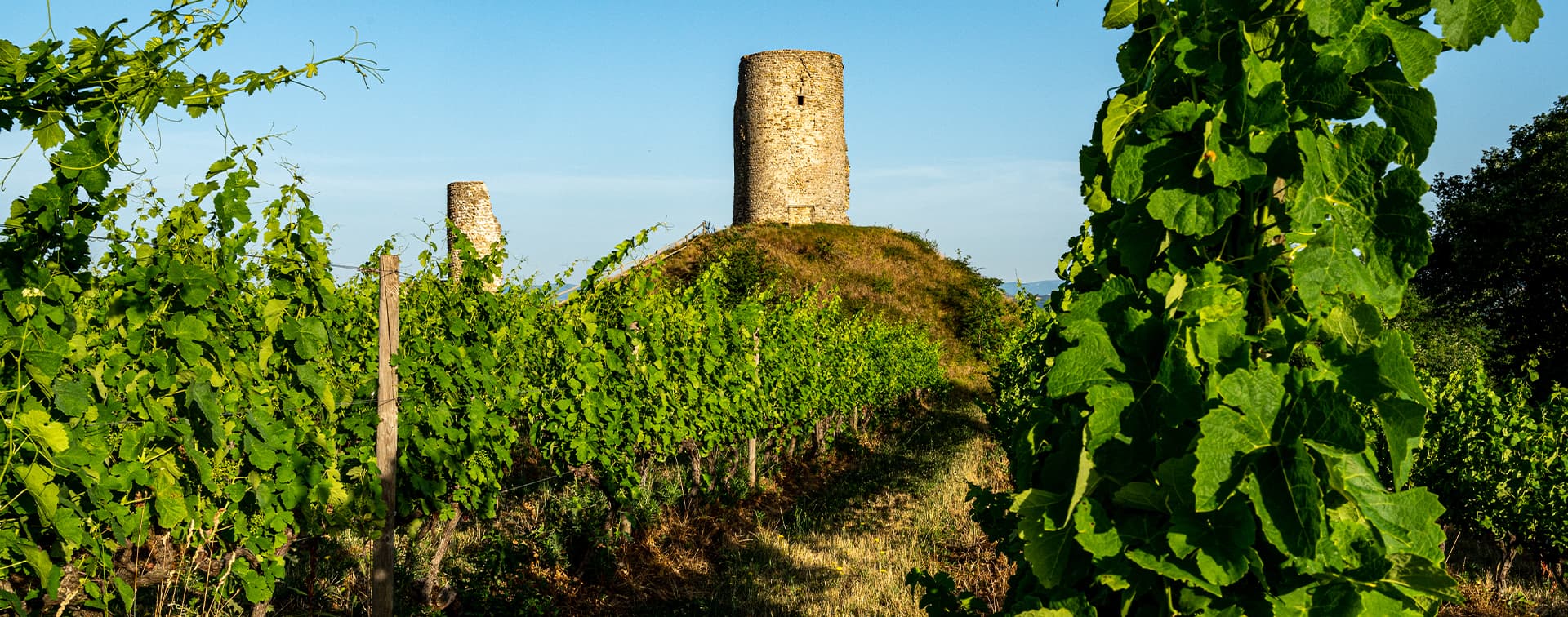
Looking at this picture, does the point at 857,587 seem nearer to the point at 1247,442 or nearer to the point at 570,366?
the point at 570,366

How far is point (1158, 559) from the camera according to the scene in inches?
63.6

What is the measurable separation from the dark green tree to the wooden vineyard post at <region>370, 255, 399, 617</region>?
16.8m

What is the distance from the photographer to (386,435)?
13.9 ft

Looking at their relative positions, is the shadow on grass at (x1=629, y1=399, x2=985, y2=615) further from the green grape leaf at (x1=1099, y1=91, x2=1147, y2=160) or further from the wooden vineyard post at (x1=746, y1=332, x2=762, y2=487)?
the green grape leaf at (x1=1099, y1=91, x2=1147, y2=160)

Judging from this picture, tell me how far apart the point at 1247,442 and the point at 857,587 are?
164 inches

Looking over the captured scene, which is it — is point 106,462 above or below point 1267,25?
below

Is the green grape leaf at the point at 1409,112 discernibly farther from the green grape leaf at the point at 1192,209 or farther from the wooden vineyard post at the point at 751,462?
the wooden vineyard post at the point at 751,462

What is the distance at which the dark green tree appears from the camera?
16453 millimetres

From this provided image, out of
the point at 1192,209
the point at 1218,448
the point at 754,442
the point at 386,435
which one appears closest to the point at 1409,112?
the point at 1192,209

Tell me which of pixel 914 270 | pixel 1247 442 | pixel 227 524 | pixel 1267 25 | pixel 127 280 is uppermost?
pixel 914 270

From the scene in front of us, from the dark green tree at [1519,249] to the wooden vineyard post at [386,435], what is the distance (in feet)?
55.0

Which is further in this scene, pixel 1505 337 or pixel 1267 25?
pixel 1505 337

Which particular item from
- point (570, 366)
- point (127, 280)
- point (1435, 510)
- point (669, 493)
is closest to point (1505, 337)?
point (669, 493)

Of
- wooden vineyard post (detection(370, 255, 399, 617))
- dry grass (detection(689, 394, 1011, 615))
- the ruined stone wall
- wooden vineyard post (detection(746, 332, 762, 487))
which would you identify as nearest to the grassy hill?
the ruined stone wall
